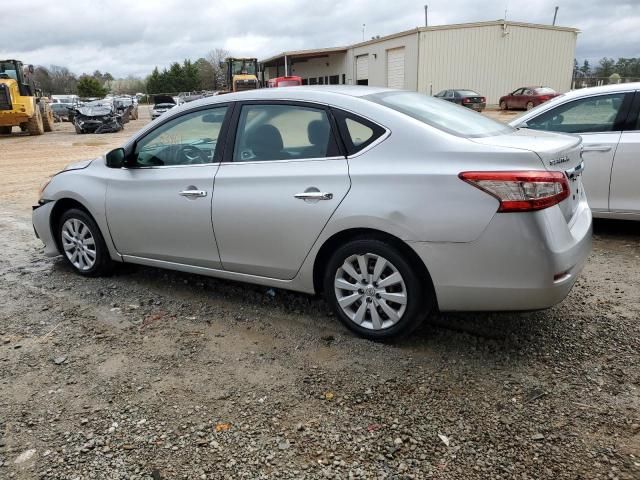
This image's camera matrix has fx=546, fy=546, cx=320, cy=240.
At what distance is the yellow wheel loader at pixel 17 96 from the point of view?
2153 centimetres

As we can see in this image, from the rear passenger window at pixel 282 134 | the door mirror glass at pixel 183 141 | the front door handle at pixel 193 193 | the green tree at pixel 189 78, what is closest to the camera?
the rear passenger window at pixel 282 134

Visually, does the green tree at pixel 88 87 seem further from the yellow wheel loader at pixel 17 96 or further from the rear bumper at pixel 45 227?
the rear bumper at pixel 45 227

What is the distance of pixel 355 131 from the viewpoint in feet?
11.5

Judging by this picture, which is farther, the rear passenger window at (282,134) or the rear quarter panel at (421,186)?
the rear passenger window at (282,134)

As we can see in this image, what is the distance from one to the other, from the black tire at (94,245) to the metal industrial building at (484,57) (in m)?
32.2

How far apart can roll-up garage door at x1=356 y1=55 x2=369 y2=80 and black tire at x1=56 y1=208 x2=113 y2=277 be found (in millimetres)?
39634

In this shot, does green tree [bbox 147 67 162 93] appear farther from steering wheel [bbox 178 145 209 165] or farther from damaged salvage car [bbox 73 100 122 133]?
steering wheel [bbox 178 145 209 165]

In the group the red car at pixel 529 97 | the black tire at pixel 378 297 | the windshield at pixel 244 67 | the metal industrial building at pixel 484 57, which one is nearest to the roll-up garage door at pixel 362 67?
the metal industrial building at pixel 484 57

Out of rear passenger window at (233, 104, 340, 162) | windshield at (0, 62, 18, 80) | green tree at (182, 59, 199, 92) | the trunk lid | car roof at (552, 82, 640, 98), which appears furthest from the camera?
green tree at (182, 59, 199, 92)

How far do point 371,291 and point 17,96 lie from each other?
23.1m

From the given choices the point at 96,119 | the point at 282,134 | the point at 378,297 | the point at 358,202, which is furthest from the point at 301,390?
the point at 96,119

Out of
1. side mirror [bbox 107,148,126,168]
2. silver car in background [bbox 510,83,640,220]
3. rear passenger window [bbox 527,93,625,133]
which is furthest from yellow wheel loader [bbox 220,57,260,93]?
side mirror [bbox 107,148,126,168]

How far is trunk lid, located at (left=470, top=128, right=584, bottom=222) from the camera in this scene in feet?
10.2

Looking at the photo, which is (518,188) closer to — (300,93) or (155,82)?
(300,93)
